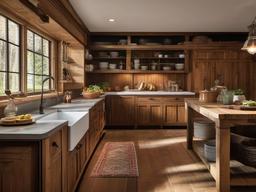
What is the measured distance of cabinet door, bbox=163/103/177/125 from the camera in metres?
7.24

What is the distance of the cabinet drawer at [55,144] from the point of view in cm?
211

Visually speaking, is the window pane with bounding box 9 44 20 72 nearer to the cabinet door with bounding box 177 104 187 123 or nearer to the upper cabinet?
the upper cabinet

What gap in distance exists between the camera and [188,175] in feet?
12.1

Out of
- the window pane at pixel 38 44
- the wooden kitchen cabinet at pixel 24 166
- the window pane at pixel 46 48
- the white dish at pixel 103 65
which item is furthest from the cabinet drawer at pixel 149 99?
the wooden kitchen cabinet at pixel 24 166

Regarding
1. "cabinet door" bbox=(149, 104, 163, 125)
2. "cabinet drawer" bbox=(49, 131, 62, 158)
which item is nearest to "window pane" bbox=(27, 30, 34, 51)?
"cabinet drawer" bbox=(49, 131, 62, 158)

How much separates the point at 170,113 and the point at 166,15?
260 cm

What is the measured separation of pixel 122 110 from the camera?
7.28 m

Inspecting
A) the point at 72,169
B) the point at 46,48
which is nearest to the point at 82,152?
the point at 72,169

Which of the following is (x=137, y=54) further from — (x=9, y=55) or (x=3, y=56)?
(x=3, y=56)

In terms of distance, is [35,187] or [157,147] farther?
[157,147]

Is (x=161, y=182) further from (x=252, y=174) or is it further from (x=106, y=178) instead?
(x=252, y=174)

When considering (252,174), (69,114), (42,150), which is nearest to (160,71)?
(69,114)

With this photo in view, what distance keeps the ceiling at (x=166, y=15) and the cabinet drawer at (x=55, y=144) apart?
2875mm

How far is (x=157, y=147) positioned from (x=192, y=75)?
9.51ft
